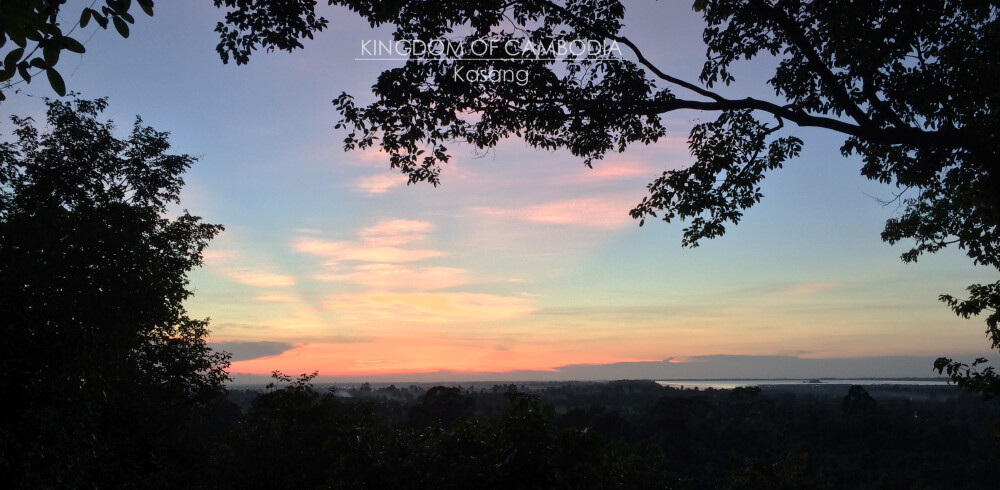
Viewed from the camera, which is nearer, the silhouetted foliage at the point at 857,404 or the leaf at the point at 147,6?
the leaf at the point at 147,6

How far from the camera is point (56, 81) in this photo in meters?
3.51

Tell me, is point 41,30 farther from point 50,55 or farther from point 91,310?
point 91,310

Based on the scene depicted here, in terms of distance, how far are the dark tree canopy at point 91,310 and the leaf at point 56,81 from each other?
9542 millimetres

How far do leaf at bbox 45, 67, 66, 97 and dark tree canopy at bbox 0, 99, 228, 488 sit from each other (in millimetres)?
9542

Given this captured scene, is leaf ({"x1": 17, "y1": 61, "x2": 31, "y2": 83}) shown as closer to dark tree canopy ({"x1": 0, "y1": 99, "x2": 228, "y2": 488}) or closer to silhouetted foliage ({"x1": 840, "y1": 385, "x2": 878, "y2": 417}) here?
dark tree canopy ({"x1": 0, "y1": 99, "x2": 228, "y2": 488})

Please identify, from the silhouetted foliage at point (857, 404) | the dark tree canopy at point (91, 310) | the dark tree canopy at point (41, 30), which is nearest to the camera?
the dark tree canopy at point (41, 30)

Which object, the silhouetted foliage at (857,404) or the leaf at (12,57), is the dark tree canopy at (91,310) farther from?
the silhouetted foliage at (857,404)

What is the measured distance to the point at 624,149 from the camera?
10.6 m

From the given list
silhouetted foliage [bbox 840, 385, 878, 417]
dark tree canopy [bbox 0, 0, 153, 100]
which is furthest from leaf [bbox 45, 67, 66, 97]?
silhouetted foliage [bbox 840, 385, 878, 417]

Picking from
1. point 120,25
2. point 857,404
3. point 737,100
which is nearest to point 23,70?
point 120,25

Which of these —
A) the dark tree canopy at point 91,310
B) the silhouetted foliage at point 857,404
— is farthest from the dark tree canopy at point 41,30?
the silhouetted foliage at point 857,404

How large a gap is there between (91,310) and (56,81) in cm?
1331

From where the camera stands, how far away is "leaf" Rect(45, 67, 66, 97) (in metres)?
3.48

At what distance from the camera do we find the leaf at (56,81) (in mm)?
3479
